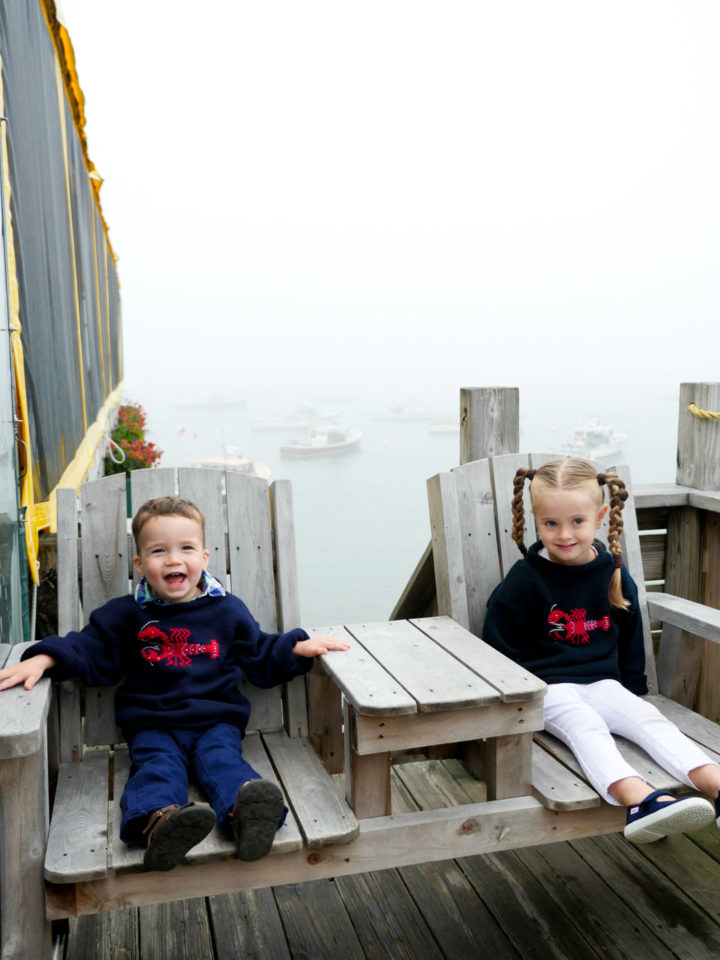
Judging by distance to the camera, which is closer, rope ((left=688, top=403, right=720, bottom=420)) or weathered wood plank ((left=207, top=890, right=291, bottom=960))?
weathered wood plank ((left=207, top=890, right=291, bottom=960))

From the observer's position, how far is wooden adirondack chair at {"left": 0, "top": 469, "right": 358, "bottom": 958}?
125cm

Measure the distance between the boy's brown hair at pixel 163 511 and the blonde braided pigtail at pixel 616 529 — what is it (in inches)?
39.8

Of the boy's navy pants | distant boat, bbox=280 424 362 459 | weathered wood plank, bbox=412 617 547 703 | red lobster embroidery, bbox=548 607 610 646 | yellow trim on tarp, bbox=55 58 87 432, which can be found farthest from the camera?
distant boat, bbox=280 424 362 459

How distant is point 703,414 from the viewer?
Result: 2.42 metres

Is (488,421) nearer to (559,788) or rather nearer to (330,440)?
(559,788)

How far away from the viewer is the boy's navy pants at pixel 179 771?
1.31 m

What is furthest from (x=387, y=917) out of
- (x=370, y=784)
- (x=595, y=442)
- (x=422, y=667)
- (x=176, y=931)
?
(x=595, y=442)

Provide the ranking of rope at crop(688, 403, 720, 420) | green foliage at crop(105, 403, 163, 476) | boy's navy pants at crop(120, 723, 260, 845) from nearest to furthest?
boy's navy pants at crop(120, 723, 260, 845)
rope at crop(688, 403, 720, 420)
green foliage at crop(105, 403, 163, 476)

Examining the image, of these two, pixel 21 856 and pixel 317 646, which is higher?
pixel 317 646

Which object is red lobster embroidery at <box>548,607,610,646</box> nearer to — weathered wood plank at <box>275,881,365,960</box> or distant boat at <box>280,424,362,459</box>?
weathered wood plank at <box>275,881,365,960</box>

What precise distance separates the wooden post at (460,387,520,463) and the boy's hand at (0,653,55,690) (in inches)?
51.9

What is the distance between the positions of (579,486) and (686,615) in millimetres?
396

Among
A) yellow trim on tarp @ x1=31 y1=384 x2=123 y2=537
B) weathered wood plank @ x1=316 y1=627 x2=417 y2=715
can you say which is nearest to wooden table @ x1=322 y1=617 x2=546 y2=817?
weathered wood plank @ x1=316 y1=627 x2=417 y2=715

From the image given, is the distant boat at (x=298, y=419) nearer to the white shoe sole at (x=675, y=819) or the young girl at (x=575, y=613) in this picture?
the young girl at (x=575, y=613)
